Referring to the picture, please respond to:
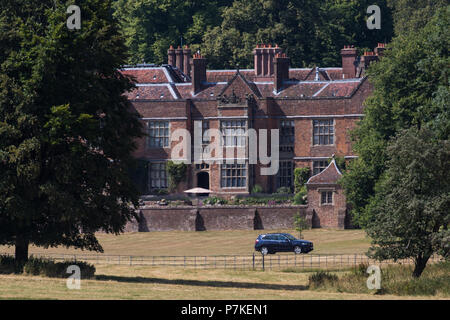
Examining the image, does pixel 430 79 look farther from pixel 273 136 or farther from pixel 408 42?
pixel 273 136

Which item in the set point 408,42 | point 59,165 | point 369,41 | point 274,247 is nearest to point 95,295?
point 59,165

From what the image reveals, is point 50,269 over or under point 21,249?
under

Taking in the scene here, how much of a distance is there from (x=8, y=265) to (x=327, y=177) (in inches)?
1346

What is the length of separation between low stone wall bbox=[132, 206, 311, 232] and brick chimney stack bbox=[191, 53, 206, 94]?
1182 cm

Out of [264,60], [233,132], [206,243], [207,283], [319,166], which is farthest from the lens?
[264,60]

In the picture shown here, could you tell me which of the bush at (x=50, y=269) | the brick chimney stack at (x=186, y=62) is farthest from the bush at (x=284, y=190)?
the bush at (x=50, y=269)

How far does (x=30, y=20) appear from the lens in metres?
44.5

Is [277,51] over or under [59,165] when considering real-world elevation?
over

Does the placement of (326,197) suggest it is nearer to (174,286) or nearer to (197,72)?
(197,72)

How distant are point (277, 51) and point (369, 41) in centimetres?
2052

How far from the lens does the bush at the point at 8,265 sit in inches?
1721

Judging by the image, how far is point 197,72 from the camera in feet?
283

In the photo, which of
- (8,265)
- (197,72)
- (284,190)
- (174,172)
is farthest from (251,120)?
(8,265)

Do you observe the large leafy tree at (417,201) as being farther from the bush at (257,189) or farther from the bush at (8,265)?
the bush at (257,189)
